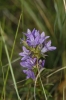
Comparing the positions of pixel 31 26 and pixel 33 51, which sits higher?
pixel 31 26

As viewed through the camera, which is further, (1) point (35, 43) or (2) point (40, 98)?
(2) point (40, 98)

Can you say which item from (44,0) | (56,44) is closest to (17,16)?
(44,0)

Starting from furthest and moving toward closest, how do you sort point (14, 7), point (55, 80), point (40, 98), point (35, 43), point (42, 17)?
point (14, 7) < point (42, 17) < point (55, 80) < point (40, 98) < point (35, 43)

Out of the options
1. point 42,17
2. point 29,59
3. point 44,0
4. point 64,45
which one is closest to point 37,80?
point 29,59

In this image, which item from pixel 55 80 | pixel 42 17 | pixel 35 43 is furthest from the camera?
pixel 42 17

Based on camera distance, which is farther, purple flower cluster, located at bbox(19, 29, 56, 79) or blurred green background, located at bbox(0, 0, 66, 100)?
blurred green background, located at bbox(0, 0, 66, 100)

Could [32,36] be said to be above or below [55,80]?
above

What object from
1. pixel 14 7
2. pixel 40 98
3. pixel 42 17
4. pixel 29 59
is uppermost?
pixel 14 7

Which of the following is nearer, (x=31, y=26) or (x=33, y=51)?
(x=33, y=51)

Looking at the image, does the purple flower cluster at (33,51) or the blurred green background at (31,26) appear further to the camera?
the blurred green background at (31,26)

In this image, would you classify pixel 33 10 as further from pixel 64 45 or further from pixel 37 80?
pixel 37 80
